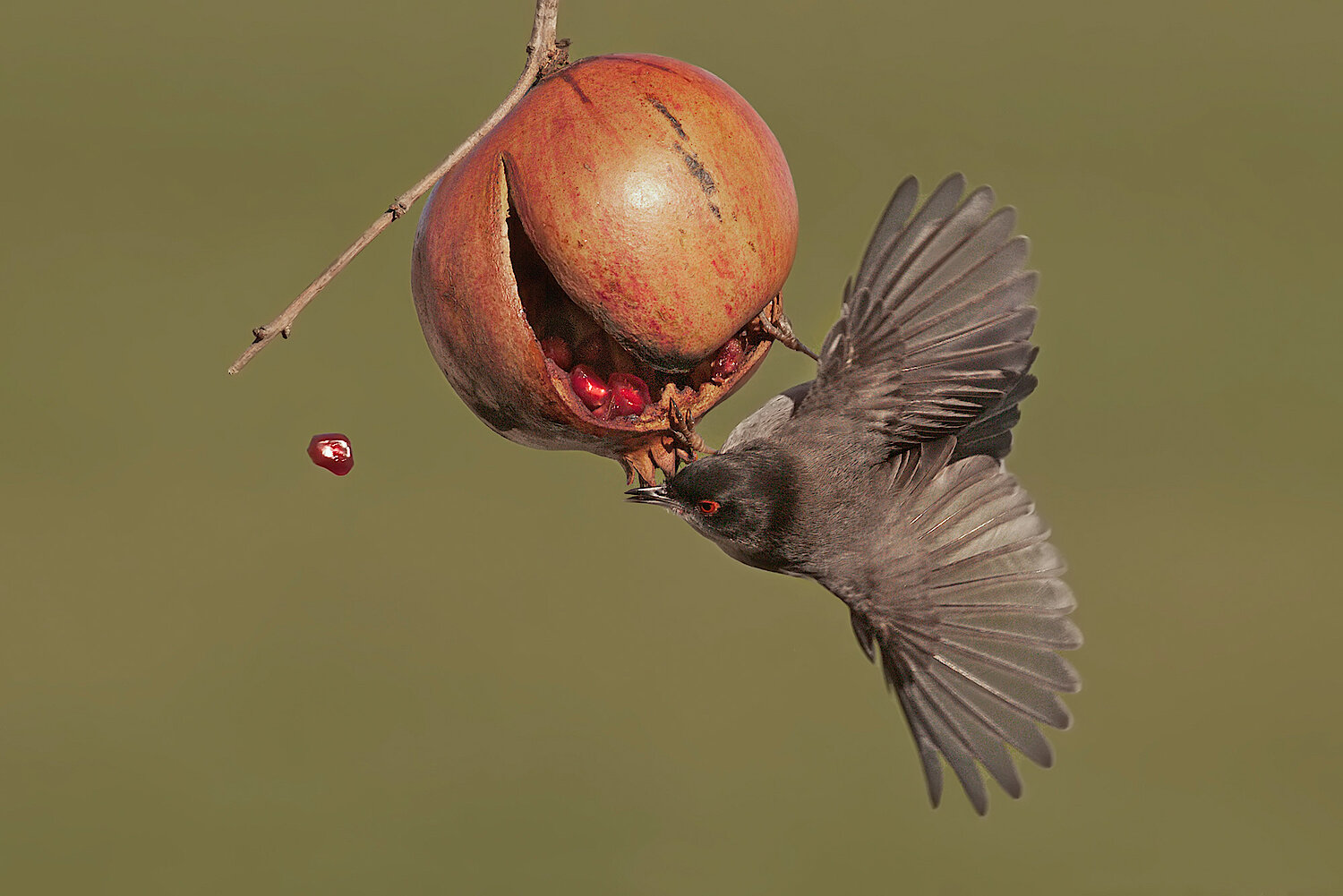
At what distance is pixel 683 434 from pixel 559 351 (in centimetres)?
26

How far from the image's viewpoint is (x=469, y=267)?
1.78 meters

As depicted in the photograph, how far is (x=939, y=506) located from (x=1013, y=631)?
300 millimetres

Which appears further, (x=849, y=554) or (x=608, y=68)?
(x=849, y=554)

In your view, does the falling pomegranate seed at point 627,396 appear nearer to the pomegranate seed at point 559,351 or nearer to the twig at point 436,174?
the pomegranate seed at point 559,351

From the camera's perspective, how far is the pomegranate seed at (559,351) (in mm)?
1978

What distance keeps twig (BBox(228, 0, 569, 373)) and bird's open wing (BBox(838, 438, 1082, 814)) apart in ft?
3.36

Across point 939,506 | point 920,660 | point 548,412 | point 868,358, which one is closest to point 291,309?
point 548,412

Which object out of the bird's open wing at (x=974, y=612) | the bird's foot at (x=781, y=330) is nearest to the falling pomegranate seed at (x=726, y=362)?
the bird's foot at (x=781, y=330)

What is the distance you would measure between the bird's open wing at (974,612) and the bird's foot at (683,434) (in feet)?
1.41

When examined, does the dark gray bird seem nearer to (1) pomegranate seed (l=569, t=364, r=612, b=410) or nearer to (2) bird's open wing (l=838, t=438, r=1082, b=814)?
(2) bird's open wing (l=838, t=438, r=1082, b=814)

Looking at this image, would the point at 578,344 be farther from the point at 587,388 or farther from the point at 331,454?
the point at 331,454

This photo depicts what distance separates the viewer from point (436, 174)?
1709mm

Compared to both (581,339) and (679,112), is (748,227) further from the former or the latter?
(581,339)

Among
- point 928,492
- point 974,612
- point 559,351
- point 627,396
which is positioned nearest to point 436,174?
point 559,351
